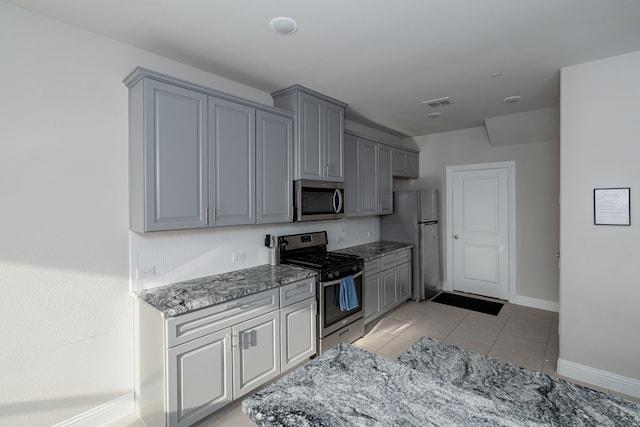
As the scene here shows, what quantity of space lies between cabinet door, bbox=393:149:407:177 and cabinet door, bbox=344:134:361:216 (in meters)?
0.96

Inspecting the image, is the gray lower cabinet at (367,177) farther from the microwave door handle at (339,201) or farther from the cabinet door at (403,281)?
the cabinet door at (403,281)

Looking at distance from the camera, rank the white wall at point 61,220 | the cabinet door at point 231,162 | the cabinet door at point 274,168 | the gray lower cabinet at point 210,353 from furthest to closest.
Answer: the cabinet door at point 274,168 < the cabinet door at point 231,162 < the gray lower cabinet at point 210,353 < the white wall at point 61,220

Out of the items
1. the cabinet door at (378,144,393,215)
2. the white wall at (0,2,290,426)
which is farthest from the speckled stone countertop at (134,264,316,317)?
the cabinet door at (378,144,393,215)

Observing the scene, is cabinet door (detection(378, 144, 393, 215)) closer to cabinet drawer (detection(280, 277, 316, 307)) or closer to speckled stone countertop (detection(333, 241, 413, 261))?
speckled stone countertop (detection(333, 241, 413, 261))

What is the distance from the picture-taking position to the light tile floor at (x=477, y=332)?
3.12 meters

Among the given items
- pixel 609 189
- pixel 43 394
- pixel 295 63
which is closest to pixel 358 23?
pixel 295 63

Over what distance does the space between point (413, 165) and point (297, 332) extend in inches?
140

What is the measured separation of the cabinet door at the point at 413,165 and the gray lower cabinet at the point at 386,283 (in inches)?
52.7

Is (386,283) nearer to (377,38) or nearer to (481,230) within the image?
(481,230)

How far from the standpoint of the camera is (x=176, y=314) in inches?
75.8

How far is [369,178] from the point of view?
419cm

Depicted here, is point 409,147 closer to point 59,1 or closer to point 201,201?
point 201,201

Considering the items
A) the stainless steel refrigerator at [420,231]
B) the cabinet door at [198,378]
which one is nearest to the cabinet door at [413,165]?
the stainless steel refrigerator at [420,231]

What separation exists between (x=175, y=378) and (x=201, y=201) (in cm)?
119
